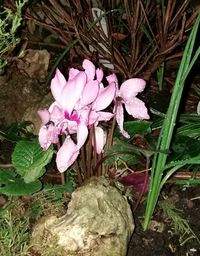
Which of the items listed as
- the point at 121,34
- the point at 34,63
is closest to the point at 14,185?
the point at 34,63

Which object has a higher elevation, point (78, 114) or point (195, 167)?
point (78, 114)

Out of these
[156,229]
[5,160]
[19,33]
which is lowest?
[156,229]

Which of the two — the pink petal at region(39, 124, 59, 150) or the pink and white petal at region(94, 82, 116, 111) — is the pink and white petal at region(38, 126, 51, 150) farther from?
the pink and white petal at region(94, 82, 116, 111)

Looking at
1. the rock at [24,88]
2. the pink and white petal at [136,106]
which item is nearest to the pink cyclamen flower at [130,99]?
the pink and white petal at [136,106]

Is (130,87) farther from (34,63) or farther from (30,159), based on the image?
(34,63)

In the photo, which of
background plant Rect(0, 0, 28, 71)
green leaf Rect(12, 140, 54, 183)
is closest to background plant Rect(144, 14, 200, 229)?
green leaf Rect(12, 140, 54, 183)

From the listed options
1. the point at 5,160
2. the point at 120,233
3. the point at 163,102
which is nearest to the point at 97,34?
the point at 163,102

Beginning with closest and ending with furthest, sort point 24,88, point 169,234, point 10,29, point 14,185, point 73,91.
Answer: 1. point 73,91
2. point 14,185
3. point 169,234
4. point 10,29
5. point 24,88

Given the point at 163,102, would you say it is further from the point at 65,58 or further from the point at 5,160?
the point at 5,160
